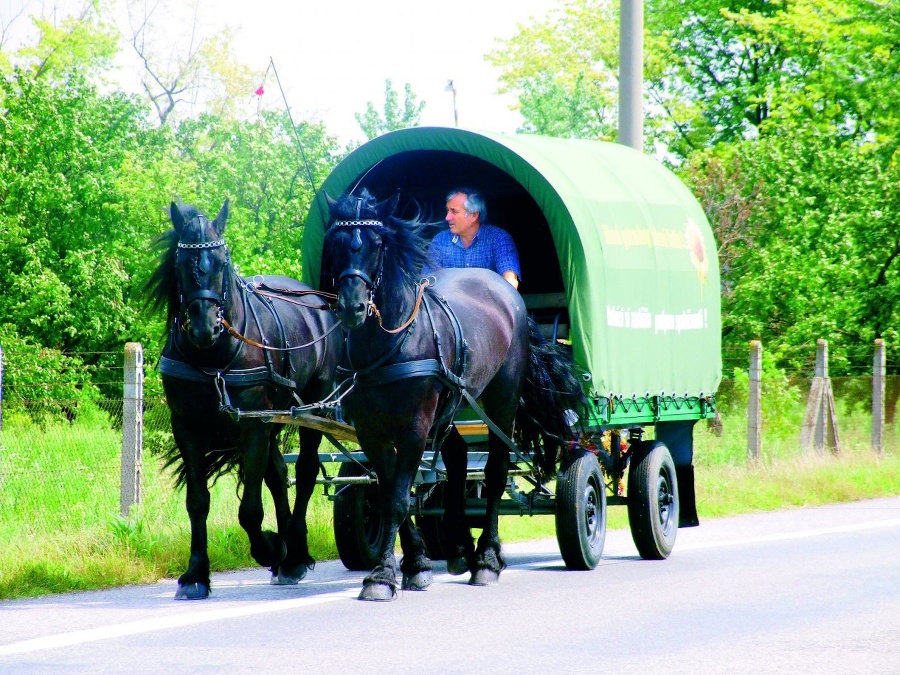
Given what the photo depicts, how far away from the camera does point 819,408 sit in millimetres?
18297

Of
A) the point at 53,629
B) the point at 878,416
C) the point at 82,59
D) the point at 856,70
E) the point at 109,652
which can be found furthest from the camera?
the point at 82,59

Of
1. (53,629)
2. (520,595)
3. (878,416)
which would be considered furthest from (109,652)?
(878,416)

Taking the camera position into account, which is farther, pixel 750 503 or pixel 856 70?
pixel 856 70

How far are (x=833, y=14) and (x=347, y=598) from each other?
25.1 m

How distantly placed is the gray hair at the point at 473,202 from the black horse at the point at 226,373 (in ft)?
4.68

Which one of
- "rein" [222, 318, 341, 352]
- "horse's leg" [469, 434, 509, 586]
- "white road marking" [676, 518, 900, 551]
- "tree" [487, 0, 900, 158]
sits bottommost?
"white road marking" [676, 518, 900, 551]

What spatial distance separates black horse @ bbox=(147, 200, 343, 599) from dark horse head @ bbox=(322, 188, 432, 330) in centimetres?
65

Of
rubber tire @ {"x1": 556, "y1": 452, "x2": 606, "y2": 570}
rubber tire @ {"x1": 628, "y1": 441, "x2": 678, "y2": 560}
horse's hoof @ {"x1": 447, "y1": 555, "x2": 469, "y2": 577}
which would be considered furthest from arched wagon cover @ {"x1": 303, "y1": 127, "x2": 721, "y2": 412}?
horse's hoof @ {"x1": 447, "y1": 555, "x2": 469, "y2": 577}

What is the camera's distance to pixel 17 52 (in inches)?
1448

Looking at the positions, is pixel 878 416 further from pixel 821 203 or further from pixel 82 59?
pixel 82 59

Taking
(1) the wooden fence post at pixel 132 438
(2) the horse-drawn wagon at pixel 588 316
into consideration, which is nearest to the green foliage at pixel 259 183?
(1) the wooden fence post at pixel 132 438

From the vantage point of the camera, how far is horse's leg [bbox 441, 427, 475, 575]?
9.02 m

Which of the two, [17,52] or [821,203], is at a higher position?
[17,52]

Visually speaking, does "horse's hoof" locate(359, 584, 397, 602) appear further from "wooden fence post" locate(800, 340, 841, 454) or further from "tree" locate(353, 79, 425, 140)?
"tree" locate(353, 79, 425, 140)
